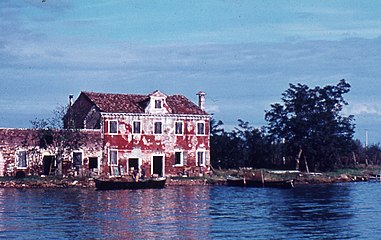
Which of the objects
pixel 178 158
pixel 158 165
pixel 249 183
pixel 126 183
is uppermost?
pixel 178 158

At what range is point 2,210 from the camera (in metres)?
36.5

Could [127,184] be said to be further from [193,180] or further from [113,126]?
[193,180]

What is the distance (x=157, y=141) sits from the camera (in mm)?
61562

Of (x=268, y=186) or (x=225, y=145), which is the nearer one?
(x=268, y=186)

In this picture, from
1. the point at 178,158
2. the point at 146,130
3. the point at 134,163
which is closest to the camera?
the point at 134,163

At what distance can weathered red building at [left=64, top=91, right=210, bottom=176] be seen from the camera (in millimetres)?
59594

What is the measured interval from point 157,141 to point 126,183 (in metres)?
8.44

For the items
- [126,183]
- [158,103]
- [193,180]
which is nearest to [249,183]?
[193,180]

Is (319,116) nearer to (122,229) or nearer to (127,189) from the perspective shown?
(127,189)

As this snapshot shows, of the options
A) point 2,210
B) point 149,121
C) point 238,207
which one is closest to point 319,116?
point 149,121

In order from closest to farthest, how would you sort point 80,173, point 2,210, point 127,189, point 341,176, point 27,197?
point 2,210 < point 27,197 < point 127,189 < point 80,173 < point 341,176

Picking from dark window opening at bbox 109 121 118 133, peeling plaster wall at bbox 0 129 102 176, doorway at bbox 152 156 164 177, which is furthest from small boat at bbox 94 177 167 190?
doorway at bbox 152 156 164 177

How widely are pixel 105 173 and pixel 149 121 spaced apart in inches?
228

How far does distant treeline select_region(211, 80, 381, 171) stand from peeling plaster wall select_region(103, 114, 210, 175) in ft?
25.3
